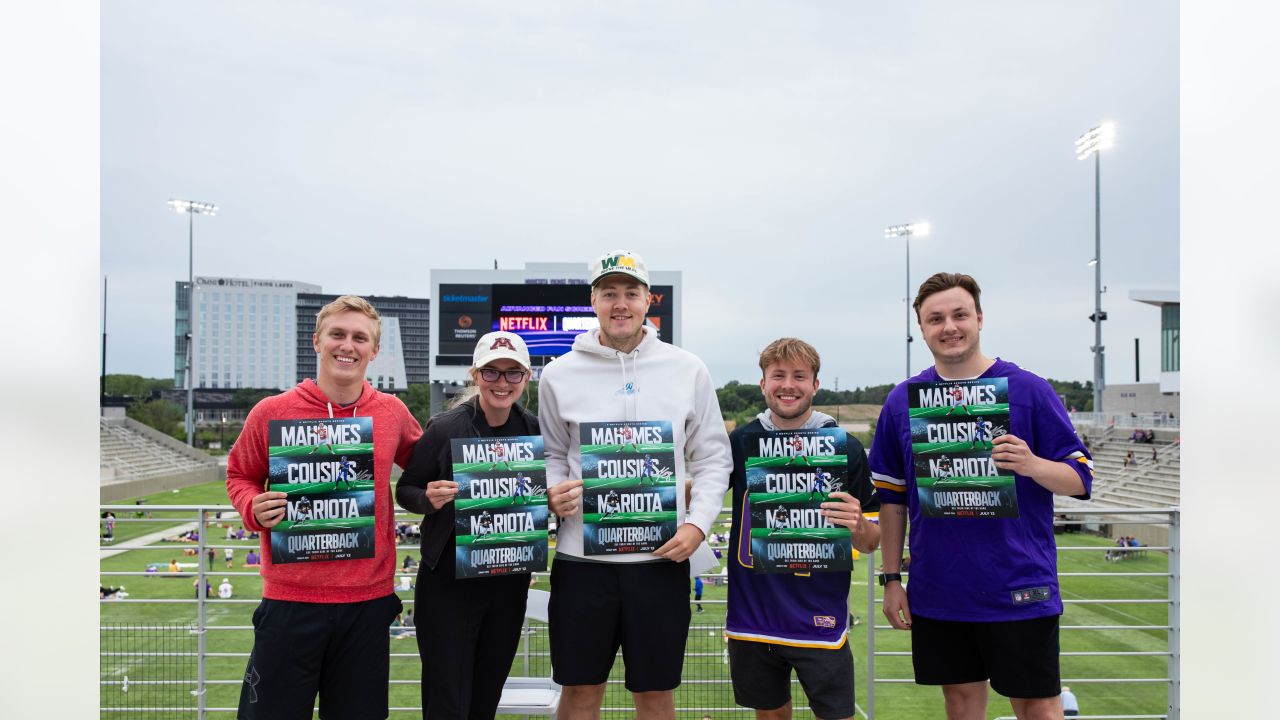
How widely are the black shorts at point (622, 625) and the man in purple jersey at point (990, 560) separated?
78cm

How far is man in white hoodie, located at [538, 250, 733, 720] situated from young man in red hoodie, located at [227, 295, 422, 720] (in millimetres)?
582

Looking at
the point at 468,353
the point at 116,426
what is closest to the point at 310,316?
the point at 116,426

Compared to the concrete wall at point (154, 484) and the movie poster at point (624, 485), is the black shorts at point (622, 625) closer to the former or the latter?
the movie poster at point (624, 485)

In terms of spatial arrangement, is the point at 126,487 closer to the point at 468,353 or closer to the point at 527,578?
the point at 468,353

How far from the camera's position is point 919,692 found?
9.64 metres

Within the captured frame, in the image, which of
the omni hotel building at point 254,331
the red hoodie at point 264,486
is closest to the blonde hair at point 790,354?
the red hoodie at point 264,486

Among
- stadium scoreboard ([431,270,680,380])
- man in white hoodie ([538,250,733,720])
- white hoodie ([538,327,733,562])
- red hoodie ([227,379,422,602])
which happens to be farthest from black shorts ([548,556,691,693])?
stadium scoreboard ([431,270,680,380])

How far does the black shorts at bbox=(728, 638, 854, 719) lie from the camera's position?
261 centimetres

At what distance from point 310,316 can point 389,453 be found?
90.1m

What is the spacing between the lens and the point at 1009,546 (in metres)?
2.51

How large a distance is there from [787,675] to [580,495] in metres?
0.98

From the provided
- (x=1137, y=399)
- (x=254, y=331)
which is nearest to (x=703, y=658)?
(x=1137, y=399)

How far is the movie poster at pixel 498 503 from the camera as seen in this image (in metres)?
2.51

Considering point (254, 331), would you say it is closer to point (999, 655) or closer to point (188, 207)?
point (188, 207)
